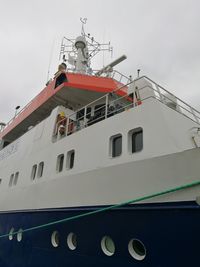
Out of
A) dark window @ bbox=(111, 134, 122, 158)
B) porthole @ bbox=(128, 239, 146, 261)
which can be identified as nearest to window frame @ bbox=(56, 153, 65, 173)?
dark window @ bbox=(111, 134, 122, 158)

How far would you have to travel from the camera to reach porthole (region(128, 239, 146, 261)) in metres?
4.61

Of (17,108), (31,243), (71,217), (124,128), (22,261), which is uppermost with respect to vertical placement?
(17,108)

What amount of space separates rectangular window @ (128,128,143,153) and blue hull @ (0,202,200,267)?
137 cm

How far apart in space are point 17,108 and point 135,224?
11.7 meters

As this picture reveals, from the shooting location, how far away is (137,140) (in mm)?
5777

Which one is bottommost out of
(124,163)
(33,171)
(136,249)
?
(136,249)

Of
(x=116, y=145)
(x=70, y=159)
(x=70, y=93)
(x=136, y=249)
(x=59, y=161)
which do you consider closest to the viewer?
(x=136, y=249)

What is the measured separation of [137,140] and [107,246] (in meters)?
2.30

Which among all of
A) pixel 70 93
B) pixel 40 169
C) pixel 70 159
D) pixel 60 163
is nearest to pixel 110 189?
pixel 70 159

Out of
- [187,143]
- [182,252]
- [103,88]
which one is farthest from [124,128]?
[103,88]

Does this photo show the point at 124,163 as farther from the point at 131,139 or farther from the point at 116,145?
the point at 116,145

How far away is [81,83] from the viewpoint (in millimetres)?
9102

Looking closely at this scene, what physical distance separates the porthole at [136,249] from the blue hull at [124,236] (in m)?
0.06

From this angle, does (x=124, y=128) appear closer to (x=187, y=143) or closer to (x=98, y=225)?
(x=187, y=143)
